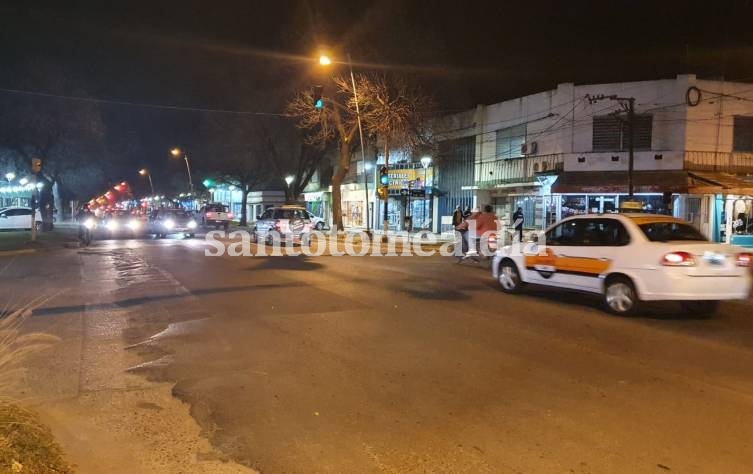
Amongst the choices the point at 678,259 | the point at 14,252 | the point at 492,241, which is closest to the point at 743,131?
the point at 492,241

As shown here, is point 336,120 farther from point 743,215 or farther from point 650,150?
point 743,215

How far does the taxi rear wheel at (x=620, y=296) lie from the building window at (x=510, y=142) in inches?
809

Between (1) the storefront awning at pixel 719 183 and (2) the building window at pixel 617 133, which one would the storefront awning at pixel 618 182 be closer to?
(1) the storefront awning at pixel 719 183

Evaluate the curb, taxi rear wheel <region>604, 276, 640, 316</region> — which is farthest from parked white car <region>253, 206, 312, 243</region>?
taxi rear wheel <region>604, 276, 640, 316</region>

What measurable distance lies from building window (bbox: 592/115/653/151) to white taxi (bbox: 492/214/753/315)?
1728 cm

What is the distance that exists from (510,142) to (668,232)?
22.0 metres

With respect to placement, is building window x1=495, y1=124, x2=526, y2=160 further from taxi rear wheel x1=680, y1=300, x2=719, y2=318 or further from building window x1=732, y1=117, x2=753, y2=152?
taxi rear wheel x1=680, y1=300, x2=719, y2=318

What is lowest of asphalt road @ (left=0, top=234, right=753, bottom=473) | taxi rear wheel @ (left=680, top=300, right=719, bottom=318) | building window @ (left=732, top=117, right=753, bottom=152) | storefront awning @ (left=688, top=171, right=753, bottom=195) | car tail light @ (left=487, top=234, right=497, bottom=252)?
asphalt road @ (left=0, top=234, right=753, bottom=473)

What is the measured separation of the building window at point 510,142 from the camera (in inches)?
1179

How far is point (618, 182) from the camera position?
1008 inches

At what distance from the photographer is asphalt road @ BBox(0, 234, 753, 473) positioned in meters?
4.49

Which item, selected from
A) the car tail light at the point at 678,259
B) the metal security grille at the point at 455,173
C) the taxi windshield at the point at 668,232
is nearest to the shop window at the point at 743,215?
the metal security grille at the point at 455,173

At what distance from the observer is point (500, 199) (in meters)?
32.3

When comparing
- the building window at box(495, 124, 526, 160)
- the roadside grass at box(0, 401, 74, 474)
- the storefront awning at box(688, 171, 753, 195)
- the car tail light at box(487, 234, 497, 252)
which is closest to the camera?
the roadside grass at box(0, 401, 74, 474)
